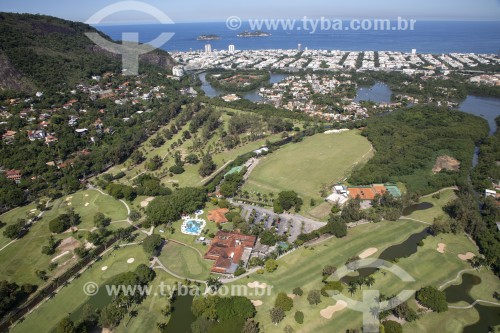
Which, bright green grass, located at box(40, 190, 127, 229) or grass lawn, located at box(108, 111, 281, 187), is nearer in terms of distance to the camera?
bright green grass, located at box(40, 190, 127, 229)

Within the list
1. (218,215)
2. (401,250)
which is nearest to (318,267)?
(401,250)

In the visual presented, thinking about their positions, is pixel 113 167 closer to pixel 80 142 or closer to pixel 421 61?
pixel 80 142

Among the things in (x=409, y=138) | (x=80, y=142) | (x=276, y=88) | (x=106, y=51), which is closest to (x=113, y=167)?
(x=80, y=142)

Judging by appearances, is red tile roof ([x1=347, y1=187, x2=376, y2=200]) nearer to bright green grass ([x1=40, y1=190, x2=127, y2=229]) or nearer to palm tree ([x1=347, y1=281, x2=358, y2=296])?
palm tree ([x1=347, y1=281, x2=358, y2=296])

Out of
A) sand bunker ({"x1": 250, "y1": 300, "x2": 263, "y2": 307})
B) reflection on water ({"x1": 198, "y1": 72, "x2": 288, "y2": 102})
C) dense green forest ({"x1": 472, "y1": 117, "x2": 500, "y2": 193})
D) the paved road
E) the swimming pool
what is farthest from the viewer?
reflection on water ({"x1": 198, "y1": 72, "x2": 288, "y2": 102})

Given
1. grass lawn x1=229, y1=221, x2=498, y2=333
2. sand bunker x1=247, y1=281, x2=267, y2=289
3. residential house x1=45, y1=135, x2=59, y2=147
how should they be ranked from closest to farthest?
grass lawn x1=229, y1=221, x2=498, y2=333 < sand bunker x1=247, y1=281, x2=267, y2=289 < residential house x1=45, y1=135, x2=59, y2=147

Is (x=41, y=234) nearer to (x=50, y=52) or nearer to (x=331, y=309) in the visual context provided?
(x=331, y=309)

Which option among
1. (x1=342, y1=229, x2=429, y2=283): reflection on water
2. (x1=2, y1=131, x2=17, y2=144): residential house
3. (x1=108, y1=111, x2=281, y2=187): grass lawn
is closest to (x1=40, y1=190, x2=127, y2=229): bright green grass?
(x1=108, y1=111, x2=281, y2=187): grass lawn
